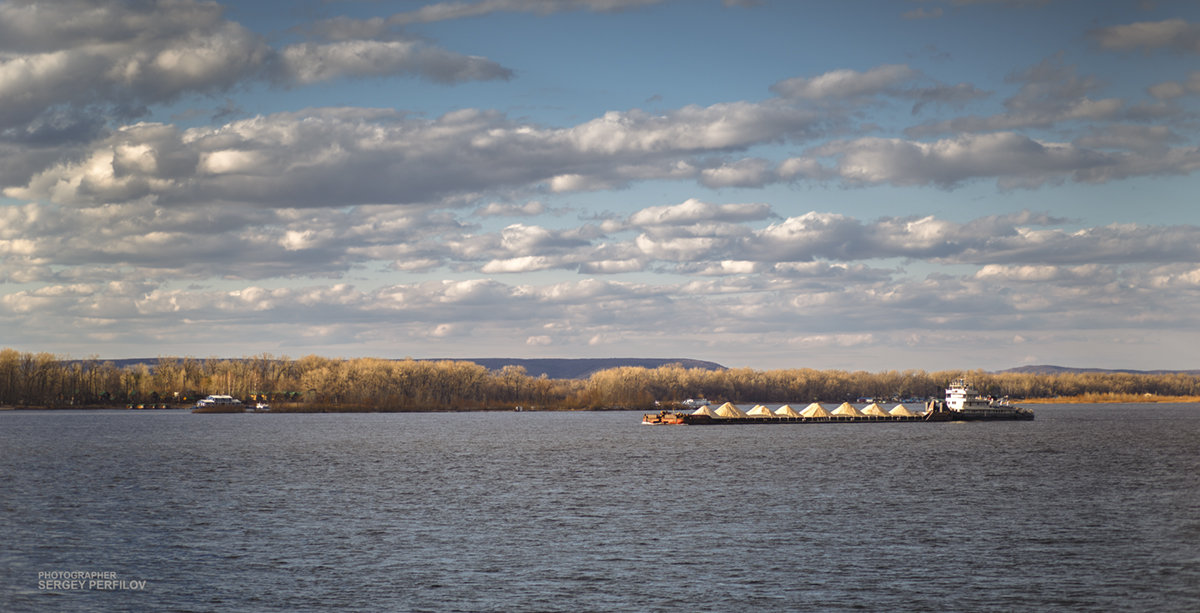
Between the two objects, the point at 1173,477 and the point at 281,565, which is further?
the point at 1173,477

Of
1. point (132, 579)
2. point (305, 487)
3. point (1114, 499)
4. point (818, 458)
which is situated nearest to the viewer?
point (132, 579)

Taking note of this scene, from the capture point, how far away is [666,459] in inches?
4449

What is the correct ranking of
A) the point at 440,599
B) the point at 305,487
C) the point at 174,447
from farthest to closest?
the point at 174,447 → the point at 305,487 → the point at 440,599

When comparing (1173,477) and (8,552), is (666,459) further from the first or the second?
(8,552)

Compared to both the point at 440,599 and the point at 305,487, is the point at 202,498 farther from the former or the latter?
the point at 440,599

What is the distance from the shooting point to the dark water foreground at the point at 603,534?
39094 mm

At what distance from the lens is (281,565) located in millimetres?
44656

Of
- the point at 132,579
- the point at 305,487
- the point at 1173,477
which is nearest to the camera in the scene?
the point at 132,579

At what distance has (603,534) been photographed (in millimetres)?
53844

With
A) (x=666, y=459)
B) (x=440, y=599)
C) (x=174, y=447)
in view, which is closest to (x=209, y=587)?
(x=440, y=599)

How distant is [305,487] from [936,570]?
52.2 meters

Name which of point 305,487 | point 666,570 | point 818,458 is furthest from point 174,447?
point 666,570

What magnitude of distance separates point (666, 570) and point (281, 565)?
1717 cm

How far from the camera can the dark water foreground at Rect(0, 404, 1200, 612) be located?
3909 centimetres
